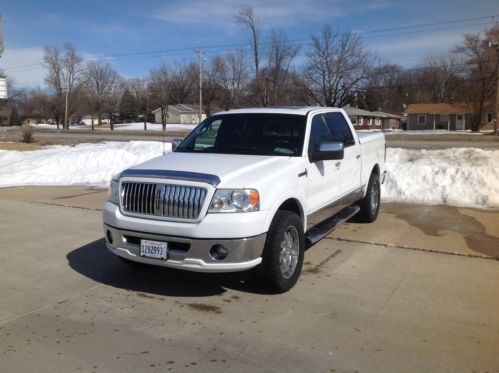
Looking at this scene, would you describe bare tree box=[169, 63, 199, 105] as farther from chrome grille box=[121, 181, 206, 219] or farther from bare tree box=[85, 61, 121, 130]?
chrome grille box=[121, 181, 206, 219]

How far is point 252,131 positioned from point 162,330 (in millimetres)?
2714

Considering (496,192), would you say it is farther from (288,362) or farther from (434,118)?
(434,118)

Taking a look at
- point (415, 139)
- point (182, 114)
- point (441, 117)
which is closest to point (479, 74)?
point (441, 117)

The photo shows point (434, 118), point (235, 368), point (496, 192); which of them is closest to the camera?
point (235, 368)

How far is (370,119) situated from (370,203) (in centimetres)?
7736

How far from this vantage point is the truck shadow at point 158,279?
5.03 metres

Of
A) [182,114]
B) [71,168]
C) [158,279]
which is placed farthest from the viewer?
[182,114]

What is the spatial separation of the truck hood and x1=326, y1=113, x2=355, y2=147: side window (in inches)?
58.4

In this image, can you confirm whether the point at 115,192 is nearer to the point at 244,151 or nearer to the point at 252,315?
the point at 244,151

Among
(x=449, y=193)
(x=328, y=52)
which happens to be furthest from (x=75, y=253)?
(x=328, y=52)

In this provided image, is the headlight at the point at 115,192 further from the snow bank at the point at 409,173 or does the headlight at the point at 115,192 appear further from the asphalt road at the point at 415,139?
the asphalt road at the point at 415,139

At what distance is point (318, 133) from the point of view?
6.01 metres

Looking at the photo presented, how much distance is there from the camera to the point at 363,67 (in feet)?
143

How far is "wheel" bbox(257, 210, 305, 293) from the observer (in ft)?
15.1
